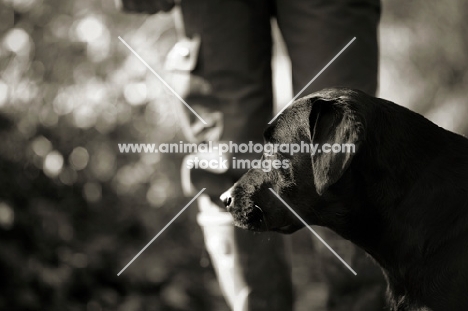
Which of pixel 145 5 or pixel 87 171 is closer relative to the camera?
pixel 145 5

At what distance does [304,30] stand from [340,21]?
0.37 feet

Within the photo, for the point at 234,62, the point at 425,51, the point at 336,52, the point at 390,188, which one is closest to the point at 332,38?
the point at 336,52

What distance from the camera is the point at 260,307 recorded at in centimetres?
239

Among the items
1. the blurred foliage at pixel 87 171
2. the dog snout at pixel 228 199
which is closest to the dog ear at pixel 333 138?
the dog snout at pixel 228 199

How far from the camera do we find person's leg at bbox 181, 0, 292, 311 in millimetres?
2425

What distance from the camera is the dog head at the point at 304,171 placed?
1.99 metres

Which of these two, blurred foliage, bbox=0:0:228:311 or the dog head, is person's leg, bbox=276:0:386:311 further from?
blurred foliage, bbox=0:0:228:311

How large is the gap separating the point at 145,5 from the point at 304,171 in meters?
0.83

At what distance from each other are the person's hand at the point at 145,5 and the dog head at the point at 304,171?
2.05 ft

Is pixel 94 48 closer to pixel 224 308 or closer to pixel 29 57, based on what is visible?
pixel 29 57

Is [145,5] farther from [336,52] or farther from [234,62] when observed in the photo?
[336,52]

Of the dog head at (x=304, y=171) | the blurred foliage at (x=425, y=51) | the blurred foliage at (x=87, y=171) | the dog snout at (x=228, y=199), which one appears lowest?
the blurred foliage at (x=87, y=171)

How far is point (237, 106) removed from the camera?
2.44 meters

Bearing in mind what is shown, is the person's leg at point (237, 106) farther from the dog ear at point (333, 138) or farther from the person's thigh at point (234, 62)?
the dog ear at point (333, 138)
